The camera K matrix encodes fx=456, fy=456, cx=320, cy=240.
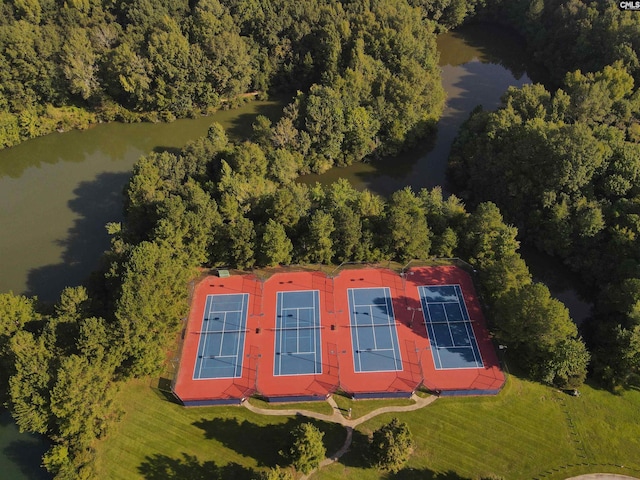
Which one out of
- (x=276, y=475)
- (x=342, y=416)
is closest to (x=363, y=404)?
(x=342, y=416)

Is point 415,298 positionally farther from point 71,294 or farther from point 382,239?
point 71,294

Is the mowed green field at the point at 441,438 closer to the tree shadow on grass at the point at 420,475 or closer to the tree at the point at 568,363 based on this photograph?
the tree shadow on grass at the point at 420,475

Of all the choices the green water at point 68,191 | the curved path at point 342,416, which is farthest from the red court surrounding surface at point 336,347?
the green water at point 68,191

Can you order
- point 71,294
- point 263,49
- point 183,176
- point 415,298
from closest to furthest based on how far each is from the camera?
point 71,294 → point 415,298 → point 183,176 → point 263,49

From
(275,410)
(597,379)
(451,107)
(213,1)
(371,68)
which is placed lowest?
(275,410)

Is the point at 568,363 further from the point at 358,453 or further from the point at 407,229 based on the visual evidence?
the point at 358,453

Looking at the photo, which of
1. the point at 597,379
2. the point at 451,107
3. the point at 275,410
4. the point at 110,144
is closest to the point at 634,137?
the point at 451,107
